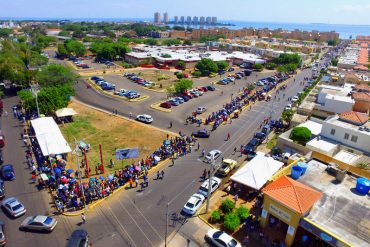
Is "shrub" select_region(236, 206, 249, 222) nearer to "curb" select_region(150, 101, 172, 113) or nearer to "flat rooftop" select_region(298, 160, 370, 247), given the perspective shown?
"flat rooftop" select_region(298, 160, 370, 247)

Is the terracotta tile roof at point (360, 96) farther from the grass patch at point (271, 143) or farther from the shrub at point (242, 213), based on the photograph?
the shrub at point (242, 213)

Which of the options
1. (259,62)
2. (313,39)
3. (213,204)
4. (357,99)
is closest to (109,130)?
(213,204)

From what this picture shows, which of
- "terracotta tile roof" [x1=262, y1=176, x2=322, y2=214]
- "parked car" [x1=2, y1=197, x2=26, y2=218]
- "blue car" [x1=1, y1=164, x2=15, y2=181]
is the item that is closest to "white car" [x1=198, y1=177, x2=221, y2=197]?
"terracotta tile roof" [x1=262, y1=176, x2=322, y2=214]

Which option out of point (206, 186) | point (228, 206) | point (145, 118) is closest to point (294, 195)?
point (228, 206)

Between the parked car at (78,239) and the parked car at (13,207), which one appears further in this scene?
the parked car at (13,207)

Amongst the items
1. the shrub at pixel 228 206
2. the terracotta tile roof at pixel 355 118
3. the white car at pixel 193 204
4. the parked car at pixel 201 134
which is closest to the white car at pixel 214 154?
the parked car at pixel 201 134

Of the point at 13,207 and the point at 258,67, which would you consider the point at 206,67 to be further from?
the point at 13,207
